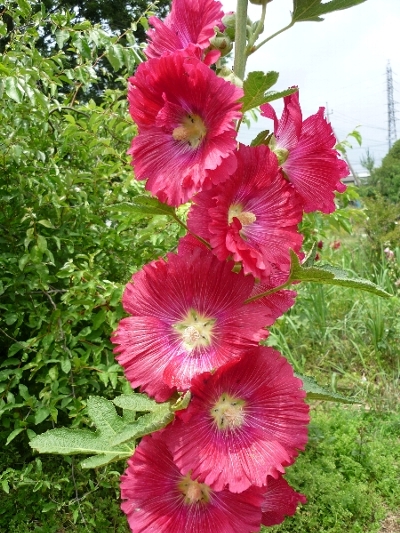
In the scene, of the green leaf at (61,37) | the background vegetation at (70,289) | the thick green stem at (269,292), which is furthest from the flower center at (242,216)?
the green leaf at (61,37)

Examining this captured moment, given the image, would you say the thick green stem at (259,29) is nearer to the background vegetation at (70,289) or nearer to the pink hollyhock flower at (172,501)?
the pink hollyhock flower at (172,501)

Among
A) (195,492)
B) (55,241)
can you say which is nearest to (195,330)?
(195,492)

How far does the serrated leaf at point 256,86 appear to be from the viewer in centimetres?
75

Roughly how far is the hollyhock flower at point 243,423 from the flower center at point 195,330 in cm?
7

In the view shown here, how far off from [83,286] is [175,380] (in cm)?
117

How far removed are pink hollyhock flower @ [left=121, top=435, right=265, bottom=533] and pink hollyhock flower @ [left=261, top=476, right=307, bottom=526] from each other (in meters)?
0.16

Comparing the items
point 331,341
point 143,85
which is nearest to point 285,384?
point 143,85

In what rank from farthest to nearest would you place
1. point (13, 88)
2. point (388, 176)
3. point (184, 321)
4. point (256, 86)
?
point (388, 176), point (13, 88), point (184, 321), point (256, 86)

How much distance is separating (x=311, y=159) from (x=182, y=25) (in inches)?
11.8

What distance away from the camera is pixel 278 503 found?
103cm

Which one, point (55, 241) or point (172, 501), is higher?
point (55, 241)

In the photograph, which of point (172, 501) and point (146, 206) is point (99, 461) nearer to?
point (172, 501)

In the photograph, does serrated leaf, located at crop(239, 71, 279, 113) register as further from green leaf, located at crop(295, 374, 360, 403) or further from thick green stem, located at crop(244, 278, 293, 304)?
green leaf, located at crop(295, 374, 360, 403)

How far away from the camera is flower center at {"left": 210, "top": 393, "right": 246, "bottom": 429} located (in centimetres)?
82
